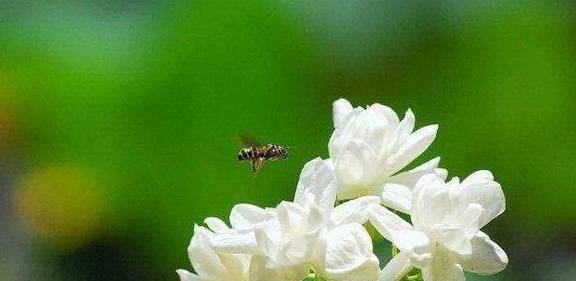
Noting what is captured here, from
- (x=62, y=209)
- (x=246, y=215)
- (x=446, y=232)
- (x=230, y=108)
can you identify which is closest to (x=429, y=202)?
(x=446, y=232)

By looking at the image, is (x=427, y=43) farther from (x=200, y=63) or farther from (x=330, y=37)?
(x=200, y=63)

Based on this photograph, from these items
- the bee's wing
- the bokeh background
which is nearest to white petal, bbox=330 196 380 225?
the bee's wing

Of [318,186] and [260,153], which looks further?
[260,153]

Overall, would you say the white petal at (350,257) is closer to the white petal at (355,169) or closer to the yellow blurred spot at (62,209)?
the white petal at (355,169)

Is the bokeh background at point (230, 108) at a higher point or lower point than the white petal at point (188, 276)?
higher

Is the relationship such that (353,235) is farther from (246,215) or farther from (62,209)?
(62,209)

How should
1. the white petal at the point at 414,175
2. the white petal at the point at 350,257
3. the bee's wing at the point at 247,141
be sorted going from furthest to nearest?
the bee's wing at the point at 247,141, the white petal at the point at 414,175, the white petal at the point at 350,257

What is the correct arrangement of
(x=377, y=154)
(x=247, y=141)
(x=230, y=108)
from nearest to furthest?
(x=377, y=154) < (x=247, y=141) < (x=230, y=108)

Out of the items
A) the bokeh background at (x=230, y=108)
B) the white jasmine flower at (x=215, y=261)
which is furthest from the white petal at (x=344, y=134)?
the bokeh background at (x=230, y=108)
